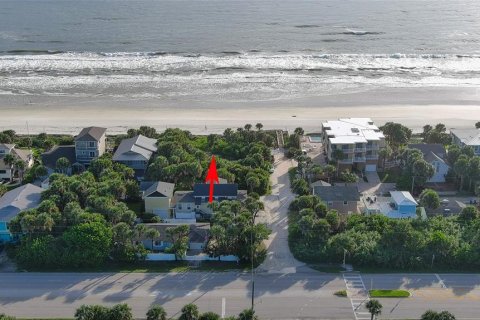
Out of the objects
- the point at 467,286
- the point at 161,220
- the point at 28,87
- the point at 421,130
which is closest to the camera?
the point at 467,286

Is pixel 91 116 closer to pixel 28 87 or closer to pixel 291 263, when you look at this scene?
pixel 28 87

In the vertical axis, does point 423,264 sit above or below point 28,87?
below

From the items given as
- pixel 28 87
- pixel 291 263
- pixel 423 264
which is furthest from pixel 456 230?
pixel 28 87

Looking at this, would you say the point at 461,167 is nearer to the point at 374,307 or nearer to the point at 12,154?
the point at 374,307

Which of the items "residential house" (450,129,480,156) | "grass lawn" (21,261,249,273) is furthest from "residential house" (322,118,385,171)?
"grass lawn" (21,261,249,273)

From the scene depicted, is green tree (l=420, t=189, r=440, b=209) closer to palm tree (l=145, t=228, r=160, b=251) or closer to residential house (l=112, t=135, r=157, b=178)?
palm tree (l=145, t=228, r=160, b=251)

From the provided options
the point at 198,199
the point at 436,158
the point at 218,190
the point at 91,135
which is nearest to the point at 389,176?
the point at 436,158

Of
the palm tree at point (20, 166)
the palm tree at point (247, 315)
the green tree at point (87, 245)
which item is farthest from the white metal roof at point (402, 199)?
the palm tree at point (20, 166)

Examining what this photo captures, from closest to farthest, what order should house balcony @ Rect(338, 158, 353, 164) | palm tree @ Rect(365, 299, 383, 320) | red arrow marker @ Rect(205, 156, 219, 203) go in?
palm tree @ Rect(365, 299, 383, 320) → red arrow marker @ Rect(205, 156, 219, 203) → house balcony @ Rect(338, 158, 353, 164)
